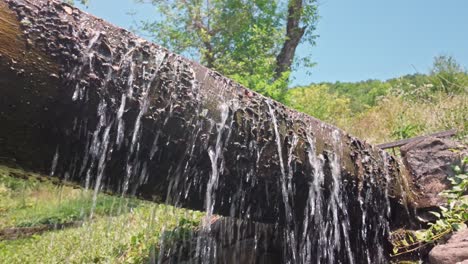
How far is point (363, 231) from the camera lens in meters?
3.49

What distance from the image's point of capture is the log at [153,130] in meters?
1.85

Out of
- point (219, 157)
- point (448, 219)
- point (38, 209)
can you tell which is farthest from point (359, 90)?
point (219, 157)

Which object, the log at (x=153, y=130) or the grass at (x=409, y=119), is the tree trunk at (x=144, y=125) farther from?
the grass at (x=409, y=119)

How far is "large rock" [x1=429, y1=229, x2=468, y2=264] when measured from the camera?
284 centimetres

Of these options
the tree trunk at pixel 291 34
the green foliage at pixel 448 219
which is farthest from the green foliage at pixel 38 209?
the tree trunk at pixel 291 34

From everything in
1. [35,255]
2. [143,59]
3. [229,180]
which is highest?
[143,59]

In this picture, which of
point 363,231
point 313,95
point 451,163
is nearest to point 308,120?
point 363,231

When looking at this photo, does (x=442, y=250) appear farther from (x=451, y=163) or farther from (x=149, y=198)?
(x=149, y=198)

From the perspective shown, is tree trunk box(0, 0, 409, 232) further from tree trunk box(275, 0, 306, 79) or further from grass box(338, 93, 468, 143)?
tree trunk box(275, 0, 306, 79)

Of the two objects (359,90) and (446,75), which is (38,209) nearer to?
(446,75)

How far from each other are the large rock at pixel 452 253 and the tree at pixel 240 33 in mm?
8877

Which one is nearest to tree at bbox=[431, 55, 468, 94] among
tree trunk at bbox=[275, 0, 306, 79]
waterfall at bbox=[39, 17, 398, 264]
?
tree trunk at bbox=[275, 0, 306, 79]

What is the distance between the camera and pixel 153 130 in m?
2.18

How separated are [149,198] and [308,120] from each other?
1200mm
